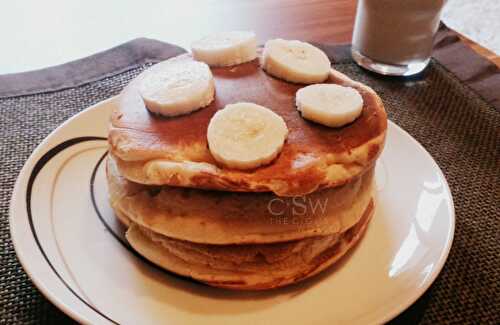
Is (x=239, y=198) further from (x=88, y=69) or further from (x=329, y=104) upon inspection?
(x=88, y=69)

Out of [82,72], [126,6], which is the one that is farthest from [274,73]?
[126,6]

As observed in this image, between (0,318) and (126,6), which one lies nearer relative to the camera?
(0,318)

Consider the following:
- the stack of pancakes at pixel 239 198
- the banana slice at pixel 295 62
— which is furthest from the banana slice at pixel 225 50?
the stack of pancakes at pixel 239 198

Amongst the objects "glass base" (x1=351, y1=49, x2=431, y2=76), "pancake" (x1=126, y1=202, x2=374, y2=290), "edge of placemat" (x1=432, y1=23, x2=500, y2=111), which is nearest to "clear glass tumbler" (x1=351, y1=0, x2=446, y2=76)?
"glass base" (x1=351, y1=49, x2=431, y2=76)

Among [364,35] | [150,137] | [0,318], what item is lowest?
[0,318]

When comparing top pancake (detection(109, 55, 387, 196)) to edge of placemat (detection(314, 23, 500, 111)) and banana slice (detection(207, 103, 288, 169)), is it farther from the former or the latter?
edge of placemat (detection(314, 23, 500, 111))

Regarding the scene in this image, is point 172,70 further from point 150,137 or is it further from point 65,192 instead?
point 65,192

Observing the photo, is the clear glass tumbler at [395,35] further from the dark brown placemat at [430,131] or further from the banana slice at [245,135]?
the banana slice at [245,135]

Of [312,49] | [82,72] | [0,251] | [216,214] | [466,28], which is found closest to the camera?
[216,214]
